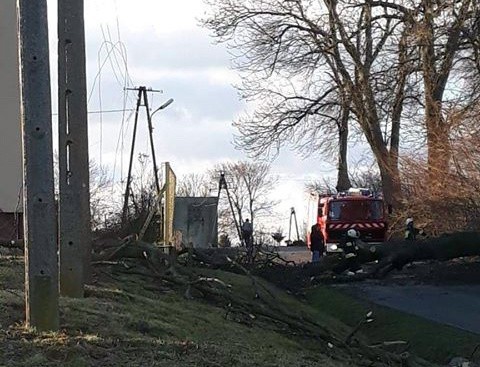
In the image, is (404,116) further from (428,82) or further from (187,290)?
(187,290)

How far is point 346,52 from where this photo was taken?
123ft

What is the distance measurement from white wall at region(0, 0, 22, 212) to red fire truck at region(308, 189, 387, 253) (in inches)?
464

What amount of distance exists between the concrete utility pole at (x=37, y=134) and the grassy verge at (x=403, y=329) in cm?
718

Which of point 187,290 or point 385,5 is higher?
point 385,5

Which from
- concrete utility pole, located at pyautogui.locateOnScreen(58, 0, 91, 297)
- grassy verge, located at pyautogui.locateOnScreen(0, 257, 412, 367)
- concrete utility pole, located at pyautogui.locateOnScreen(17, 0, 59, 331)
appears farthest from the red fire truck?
concrete utility pole, located at pyautogui.locateOnScreen(17, 0, 59, 331)

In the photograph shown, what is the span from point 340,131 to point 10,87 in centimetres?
1515

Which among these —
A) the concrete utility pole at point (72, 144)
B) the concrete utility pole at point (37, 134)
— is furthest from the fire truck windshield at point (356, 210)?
the concrete utility pole at point (37, 134)

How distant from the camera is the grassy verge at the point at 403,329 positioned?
14.0 m

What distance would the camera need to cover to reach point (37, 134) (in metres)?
8.16

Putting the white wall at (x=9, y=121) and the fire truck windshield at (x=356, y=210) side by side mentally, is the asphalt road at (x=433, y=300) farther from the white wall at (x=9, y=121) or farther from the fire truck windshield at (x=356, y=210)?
the fire truck windshield at (x=356, y=210)

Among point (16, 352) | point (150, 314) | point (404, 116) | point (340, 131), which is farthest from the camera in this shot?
point (340, 131)

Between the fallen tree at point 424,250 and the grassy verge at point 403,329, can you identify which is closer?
the grassy verge at point 403,329

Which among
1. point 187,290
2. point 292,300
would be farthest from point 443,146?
point 187,290

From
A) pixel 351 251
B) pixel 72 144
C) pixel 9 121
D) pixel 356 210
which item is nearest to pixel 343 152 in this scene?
pixel 356 210
